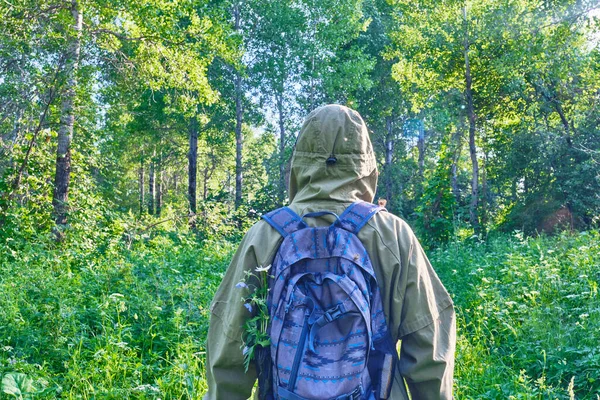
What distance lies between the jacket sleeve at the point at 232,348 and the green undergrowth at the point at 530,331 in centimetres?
175

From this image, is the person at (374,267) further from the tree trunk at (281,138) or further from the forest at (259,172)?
the tree trunk at (281,138)

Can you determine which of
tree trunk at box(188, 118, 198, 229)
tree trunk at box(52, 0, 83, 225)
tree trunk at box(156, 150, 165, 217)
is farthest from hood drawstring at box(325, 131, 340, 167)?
tree trunk at box(156, 150, 165, 217)

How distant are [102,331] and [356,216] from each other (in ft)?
12.4

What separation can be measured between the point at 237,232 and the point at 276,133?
1323cm

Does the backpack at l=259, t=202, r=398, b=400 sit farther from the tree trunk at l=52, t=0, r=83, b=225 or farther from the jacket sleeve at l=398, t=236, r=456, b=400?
the tree trunk at l=52, t=0, r=83, b=225

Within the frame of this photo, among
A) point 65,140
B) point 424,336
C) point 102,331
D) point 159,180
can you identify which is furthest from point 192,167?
point 424,336

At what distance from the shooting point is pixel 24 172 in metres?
9.54

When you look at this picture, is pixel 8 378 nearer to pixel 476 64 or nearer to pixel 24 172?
pixel 24 172

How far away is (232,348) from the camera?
1.99 m

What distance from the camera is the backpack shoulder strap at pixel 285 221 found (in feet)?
6.48

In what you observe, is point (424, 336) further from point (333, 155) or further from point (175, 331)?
point (175, 331)

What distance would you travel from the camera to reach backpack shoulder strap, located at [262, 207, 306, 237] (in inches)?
77.7

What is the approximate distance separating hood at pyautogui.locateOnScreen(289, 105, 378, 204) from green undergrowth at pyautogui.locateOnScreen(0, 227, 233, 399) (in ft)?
7.17

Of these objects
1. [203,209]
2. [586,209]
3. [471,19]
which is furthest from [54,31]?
[586,209]
